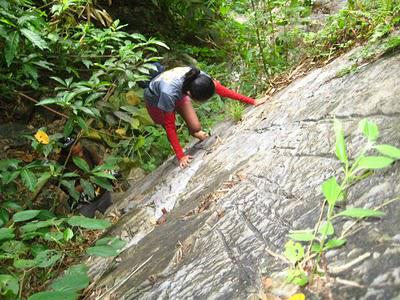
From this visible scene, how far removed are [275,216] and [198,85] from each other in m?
2.41

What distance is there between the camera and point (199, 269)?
136cm

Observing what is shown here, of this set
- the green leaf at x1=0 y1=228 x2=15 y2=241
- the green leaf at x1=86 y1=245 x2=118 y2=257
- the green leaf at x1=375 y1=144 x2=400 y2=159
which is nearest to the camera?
the green leaf at x1=375 y1=144 x2=400 y2=159

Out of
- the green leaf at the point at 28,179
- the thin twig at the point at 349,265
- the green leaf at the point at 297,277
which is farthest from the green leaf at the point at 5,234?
the thin twig at the point at 349,265

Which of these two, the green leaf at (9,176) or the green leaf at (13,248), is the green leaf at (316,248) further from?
the green leaf at (9,176)

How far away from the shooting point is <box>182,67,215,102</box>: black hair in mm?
3555

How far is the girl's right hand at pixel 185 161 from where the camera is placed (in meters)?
3.51

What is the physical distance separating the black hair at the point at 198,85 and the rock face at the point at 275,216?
809 millimetres

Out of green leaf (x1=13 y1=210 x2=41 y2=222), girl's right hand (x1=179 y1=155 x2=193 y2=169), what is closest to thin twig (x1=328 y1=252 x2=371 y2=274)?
green leaf (x1=13 y1=210 x2=41 y2=222)

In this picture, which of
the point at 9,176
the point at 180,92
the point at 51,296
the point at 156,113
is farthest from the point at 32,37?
the point at 51,296

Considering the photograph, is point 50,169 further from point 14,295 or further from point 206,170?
point 14,295

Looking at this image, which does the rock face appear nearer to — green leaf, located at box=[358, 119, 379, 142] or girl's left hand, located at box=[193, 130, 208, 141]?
green leaf, located at box=[358, 119, 379, 142]

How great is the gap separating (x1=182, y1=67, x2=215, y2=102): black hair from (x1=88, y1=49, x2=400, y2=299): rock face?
81 cm

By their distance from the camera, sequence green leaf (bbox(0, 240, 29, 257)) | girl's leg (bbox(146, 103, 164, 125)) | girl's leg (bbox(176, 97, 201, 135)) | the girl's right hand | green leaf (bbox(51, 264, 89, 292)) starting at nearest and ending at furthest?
green leaf (bbox(51, 264, 89, 292)) < green leaf (bbox(0, 240, 29, 257)) < the girl's right hand < girl's leg (bbox(176, 97, 201, 135)) < girl's leg (bbox(146, 103, 164, 125))

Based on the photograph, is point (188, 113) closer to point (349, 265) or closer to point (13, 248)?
point (13, 248)
